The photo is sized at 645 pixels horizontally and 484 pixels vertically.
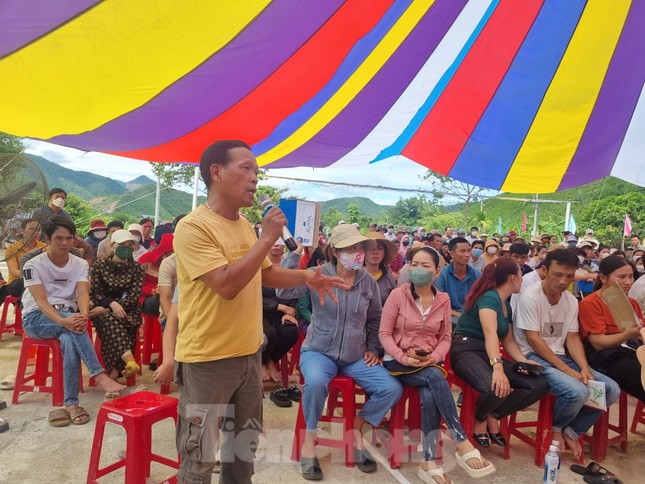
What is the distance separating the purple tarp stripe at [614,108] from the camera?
3577 mm

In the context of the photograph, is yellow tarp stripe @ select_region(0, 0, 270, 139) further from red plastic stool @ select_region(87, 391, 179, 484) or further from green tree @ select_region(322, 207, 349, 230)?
green tree @ select_region(322, 207, 349, 230)

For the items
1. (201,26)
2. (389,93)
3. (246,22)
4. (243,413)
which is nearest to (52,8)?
(201,26)

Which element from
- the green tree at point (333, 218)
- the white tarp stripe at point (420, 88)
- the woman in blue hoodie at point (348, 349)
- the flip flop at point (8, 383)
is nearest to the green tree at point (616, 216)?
the green tree at point (333, 218)

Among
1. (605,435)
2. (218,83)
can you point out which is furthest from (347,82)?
(605,435)

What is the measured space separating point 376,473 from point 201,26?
2916mm

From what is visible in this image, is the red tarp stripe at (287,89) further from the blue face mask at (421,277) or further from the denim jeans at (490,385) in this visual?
the denim jeans at (490,385)

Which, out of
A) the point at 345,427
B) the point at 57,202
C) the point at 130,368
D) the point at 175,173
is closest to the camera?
the point at 345,427

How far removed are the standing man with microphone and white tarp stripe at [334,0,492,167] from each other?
2.87 meters

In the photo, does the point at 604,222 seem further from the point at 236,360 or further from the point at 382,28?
the point at 236,360

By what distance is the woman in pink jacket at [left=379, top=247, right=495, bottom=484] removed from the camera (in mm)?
2600

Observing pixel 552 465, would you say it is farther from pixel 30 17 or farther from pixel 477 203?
pixel 477 203

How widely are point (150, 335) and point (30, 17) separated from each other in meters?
2.85

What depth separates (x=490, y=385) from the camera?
9.11 feet

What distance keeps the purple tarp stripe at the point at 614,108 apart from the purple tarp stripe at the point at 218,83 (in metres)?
2.37
